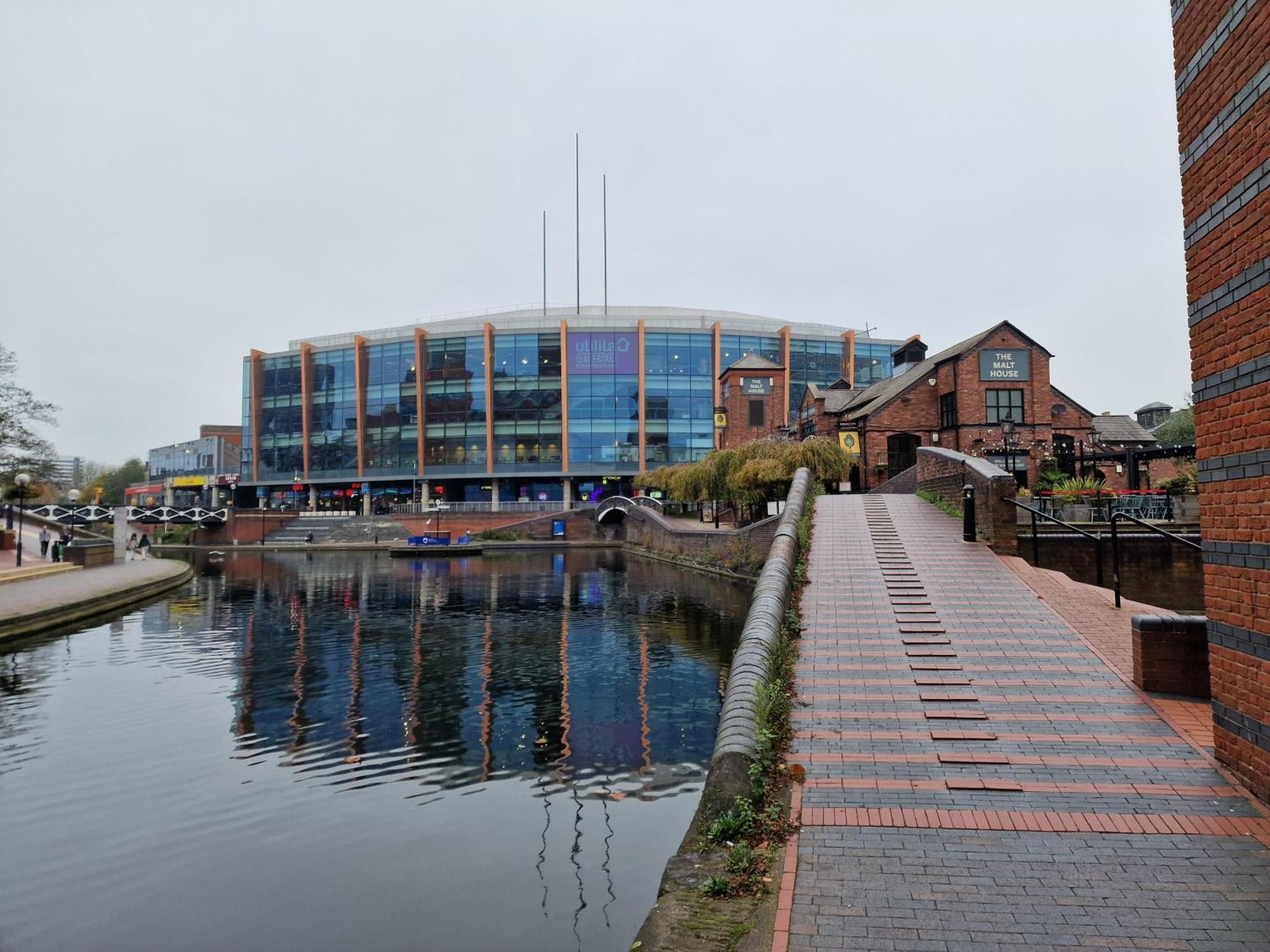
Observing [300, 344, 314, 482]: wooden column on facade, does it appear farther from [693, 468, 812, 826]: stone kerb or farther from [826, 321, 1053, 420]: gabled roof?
[693, 468, 812, 826]: stone kerb

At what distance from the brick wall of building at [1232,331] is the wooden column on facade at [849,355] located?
64.5 metres

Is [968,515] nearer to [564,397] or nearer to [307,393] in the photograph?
[564,397]

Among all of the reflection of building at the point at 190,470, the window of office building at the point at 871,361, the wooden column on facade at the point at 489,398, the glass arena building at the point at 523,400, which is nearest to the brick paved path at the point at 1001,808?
the glass arena building at the point at 523,400

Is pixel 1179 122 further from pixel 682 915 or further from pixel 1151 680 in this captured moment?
pixel 682 915

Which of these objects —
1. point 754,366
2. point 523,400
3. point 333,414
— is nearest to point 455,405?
point 523,400

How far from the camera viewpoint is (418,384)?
66.8 m

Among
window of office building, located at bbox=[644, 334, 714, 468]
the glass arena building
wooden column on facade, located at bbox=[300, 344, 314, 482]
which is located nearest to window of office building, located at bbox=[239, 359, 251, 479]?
the glass arena building

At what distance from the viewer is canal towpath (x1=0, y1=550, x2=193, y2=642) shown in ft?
60.8

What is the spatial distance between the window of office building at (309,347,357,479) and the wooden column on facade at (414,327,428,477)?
659 centimetres

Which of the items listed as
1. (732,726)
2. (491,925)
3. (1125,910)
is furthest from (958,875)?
(491,925)

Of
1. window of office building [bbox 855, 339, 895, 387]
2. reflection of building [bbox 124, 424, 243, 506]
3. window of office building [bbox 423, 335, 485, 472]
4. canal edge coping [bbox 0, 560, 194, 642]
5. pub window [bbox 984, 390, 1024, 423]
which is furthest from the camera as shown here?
reflection of building [bbox 124, 424, 243, 506]

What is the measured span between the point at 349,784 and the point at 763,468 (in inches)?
961

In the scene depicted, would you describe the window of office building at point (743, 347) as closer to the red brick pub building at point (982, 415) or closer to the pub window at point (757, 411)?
the pub window at point (757, 411)

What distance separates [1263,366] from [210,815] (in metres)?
10.8
